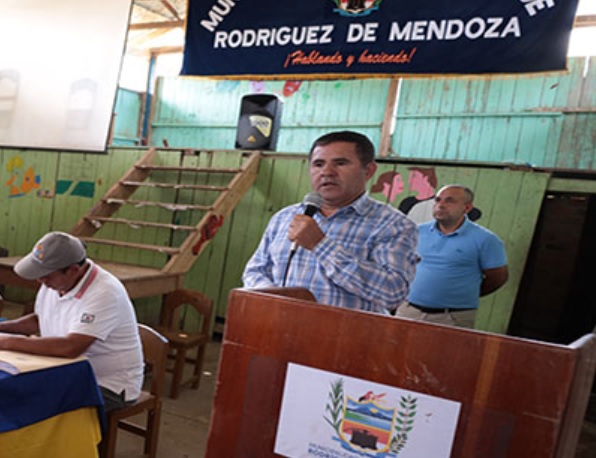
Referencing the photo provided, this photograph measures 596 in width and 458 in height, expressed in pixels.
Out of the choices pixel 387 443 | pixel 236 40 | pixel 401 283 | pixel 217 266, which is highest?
pixel 236 40

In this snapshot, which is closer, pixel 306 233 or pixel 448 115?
pixel 306 233

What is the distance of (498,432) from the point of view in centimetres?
67

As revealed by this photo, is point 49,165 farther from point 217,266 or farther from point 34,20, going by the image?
point 217,266

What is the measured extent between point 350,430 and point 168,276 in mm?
3621

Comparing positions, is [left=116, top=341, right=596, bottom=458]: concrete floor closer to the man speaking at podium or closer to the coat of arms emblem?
the man speaking at podium

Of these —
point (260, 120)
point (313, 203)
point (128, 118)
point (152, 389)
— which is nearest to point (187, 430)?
point (152, 389)

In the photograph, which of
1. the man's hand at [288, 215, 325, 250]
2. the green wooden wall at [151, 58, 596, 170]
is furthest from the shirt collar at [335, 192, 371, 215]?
the green wooden wall at [151, 58, 596, 170]

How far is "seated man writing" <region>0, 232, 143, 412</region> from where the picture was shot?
7.03 feet

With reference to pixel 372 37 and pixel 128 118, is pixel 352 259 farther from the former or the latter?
pixel 128 118

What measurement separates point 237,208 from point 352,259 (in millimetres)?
4109

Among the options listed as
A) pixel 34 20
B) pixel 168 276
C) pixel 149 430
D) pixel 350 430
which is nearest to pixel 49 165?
pixel 34 20

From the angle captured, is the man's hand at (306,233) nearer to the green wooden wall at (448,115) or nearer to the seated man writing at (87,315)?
the seated man writing at (87,315)

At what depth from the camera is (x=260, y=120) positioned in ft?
17.0

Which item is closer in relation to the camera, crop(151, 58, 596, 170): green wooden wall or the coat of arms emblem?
the coat of arms emblem
